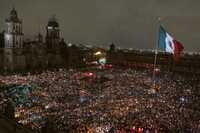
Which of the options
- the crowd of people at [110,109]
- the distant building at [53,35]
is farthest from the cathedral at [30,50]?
the crowd of people at [110,109]

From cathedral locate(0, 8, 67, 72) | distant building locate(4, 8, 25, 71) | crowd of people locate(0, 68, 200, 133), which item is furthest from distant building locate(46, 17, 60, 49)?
crowd of people locate(0, 68, 200, 133)

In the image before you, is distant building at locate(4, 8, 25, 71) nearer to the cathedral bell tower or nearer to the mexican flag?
the cathedral bell tower

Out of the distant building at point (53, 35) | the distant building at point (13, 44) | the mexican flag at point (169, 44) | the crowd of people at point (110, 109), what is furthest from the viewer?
the distant building at point (53, 35)

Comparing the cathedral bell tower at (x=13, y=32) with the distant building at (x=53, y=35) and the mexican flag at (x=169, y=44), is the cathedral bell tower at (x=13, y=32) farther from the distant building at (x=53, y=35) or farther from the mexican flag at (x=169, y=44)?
the mexican flag at (x=169, y=44)

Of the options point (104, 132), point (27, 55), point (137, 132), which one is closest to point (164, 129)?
point (137, 132)

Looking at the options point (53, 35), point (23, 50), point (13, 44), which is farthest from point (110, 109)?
point (53, 35)

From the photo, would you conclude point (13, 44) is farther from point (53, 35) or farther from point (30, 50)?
point (53, 35)

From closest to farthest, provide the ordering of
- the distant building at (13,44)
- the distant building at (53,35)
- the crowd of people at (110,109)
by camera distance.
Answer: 1. the crowd of people at (110,109)
2. the distant building at (13,44)
3. the distant building at (53,35)

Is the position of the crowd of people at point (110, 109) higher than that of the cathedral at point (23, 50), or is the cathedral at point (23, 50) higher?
the cathedral at point (23, 50)
